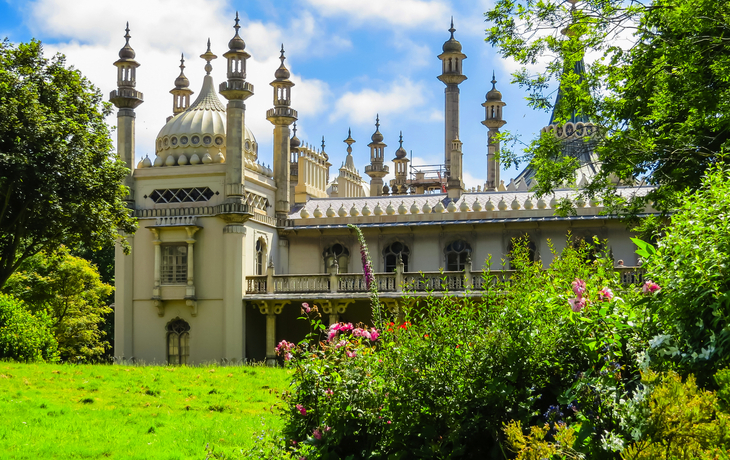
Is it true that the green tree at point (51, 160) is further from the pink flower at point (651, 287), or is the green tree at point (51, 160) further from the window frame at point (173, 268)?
the pink flower at point (651, 287)

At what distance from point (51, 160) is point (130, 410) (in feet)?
29.7

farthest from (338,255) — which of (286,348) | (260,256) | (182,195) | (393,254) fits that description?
(286,348)

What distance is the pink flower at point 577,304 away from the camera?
6.86m

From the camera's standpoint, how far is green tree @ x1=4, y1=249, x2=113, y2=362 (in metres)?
36.9

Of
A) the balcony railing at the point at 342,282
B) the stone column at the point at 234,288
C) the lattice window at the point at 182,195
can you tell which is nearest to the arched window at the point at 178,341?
the stone column at the point at 234,288

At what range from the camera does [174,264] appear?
101ft

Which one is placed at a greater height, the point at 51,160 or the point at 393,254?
the point at 51,160

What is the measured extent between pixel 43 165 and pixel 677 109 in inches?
616

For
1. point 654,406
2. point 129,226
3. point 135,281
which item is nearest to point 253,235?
point 135,281

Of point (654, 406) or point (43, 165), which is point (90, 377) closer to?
point (43, 165)

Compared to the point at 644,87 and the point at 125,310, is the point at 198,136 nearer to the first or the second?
the point at 125,310

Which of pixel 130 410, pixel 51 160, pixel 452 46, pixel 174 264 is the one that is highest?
pixel 452 46

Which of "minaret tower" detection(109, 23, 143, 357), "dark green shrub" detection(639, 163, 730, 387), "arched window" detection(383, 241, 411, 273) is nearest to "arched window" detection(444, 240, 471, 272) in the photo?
"arched window" detection(383, 241, 411, 273)

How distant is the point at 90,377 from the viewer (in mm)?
19234
